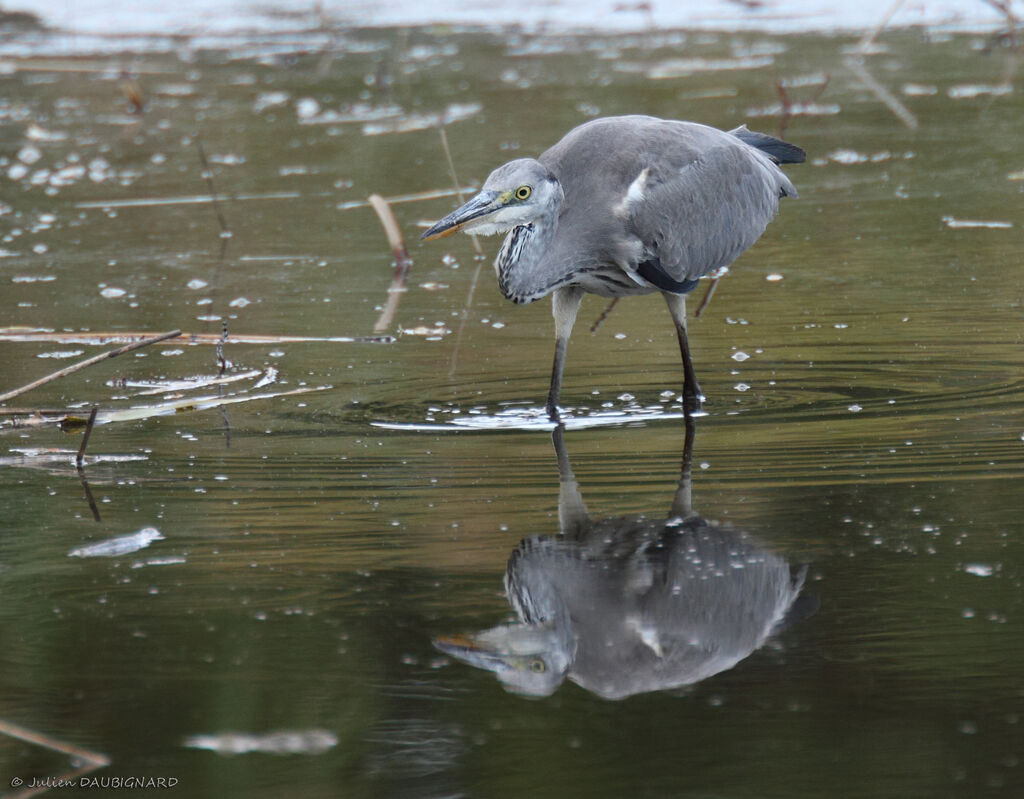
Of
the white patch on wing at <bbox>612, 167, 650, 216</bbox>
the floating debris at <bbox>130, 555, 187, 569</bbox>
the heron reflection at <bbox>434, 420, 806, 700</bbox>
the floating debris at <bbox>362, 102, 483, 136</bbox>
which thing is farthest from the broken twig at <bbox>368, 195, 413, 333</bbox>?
the floating debris at <bbox>362, 102, 483, 136</bbox>

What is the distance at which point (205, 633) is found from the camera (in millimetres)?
3879

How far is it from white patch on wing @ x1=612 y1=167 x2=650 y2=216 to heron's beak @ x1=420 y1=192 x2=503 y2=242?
590 millimetres

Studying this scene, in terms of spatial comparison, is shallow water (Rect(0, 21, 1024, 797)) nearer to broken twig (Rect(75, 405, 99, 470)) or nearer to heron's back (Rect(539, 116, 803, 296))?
broken twig (Rect(75, 405, 99, 470))

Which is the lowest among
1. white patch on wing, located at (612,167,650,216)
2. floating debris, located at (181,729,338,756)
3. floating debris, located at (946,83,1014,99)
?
floating debris, located at (946,83,1014,99)

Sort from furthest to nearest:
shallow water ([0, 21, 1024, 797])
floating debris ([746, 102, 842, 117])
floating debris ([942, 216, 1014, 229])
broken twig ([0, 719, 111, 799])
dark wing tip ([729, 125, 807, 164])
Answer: floating debris ([746, 102, 842, 117])
floating debris ([942, 216, 1014, 229])
dark wing tip ([729, 125, 807, 164])
shallow water ([0, 21, 1024, 797])
broken twig ([0, 719, 111, 799])

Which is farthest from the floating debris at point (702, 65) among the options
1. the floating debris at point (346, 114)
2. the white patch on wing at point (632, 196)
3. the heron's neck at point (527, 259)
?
the heron's neck at point (527, 259)

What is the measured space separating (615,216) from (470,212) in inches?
27.9

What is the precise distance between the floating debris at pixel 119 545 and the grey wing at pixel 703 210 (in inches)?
92.6

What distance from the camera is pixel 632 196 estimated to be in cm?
612

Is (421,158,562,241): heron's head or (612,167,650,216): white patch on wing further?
(612,167,650,216): white patch on wing

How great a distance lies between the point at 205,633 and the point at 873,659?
61.0 inches

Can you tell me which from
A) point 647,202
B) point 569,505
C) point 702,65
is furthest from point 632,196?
point 702,65

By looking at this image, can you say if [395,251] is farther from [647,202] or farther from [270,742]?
[270,742]

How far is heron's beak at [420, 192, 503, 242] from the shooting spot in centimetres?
552
